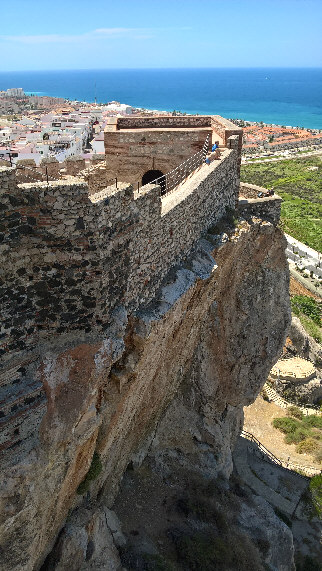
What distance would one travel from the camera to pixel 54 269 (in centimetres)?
654

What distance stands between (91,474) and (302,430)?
15419 mm

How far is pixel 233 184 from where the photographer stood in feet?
45.2

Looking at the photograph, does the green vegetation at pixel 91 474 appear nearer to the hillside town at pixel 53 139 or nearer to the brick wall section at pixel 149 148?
the hillside town at pixel 53 139

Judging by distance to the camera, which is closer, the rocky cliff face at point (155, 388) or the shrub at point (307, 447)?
the rocky cliff face at point (155, 388)

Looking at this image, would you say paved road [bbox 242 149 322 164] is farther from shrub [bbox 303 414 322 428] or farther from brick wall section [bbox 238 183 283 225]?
brick wall section [bbox 238 183 283 225]

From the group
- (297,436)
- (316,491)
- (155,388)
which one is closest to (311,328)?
(297,436)

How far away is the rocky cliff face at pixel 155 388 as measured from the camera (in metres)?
6.45

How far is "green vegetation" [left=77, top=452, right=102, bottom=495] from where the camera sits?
26.9ft

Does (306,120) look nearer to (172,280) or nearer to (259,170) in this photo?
(259,170)

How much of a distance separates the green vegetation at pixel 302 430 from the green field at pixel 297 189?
1087 inches

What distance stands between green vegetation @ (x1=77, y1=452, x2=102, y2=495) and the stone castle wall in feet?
8.39

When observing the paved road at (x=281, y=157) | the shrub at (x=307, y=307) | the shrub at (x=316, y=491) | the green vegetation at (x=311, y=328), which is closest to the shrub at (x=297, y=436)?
the shrub at (x=316, y=491)

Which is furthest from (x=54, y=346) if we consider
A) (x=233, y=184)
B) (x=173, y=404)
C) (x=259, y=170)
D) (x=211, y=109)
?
(x=211, y=109)

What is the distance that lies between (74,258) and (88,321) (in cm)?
102
